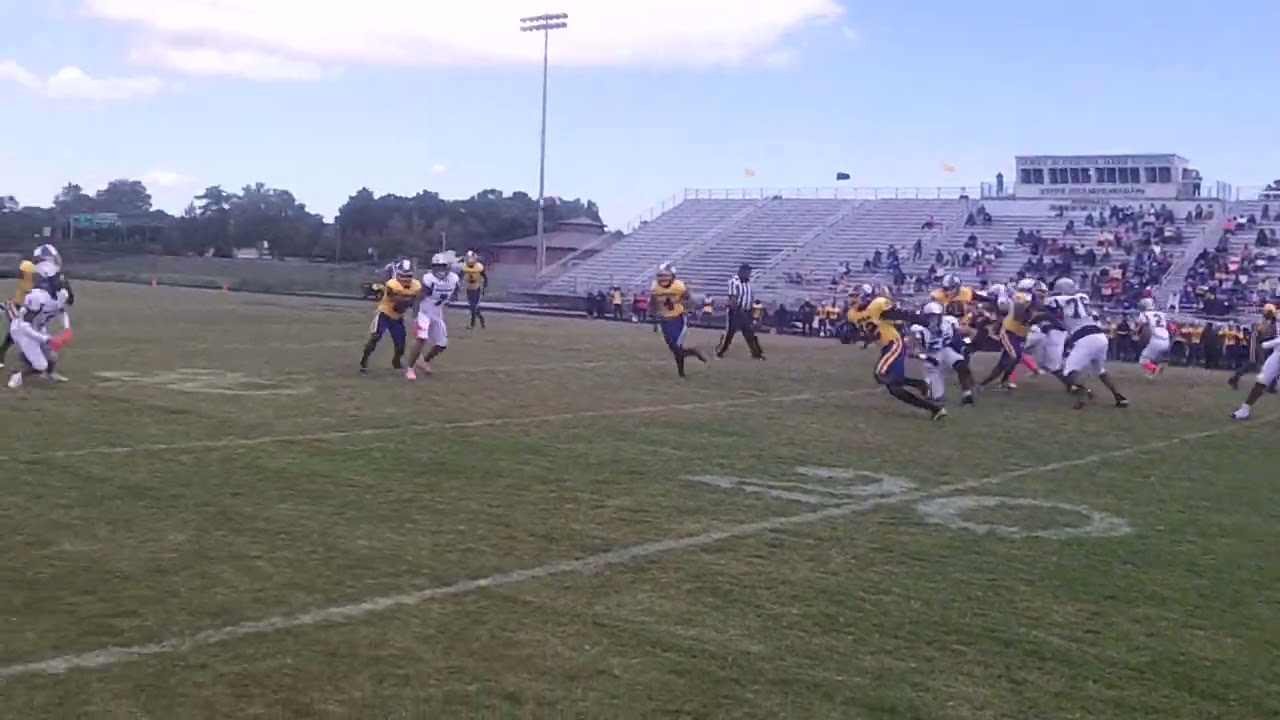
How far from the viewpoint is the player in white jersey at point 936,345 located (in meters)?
13.6

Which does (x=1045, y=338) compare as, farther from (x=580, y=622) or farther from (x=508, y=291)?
(x=508, y=291)

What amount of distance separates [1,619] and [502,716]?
7.54 feet

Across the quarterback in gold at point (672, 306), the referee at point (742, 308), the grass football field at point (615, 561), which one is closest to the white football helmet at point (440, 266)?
the quarterback in gold at point (672, 306)

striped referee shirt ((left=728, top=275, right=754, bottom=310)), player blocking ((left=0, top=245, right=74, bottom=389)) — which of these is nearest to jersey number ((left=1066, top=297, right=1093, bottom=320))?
striped referee shirt ((left=728, top=275, right=754, bottom=310))

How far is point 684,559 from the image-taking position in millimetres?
6836

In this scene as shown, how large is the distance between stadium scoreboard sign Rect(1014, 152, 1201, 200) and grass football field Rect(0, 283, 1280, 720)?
3323 centimetres

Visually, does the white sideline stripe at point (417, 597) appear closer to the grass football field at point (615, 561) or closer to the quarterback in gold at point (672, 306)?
the grass football field at point (615, 561)

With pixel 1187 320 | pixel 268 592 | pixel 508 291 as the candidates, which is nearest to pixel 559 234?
pixel 508 291

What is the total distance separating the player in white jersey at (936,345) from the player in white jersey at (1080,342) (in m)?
1.50

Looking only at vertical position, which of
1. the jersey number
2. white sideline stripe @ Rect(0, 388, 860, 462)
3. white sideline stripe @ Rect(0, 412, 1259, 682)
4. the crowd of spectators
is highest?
the crowd of spectators

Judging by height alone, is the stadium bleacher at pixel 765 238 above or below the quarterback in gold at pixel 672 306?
above

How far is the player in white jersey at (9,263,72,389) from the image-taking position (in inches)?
524

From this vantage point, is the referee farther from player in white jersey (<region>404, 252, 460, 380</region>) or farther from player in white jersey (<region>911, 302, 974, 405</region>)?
player in white jersey (<region>911, 302, 974, 405</region>)

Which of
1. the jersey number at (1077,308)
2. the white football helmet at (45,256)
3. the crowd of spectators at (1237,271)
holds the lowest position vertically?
the jersey number at (1077,308)
